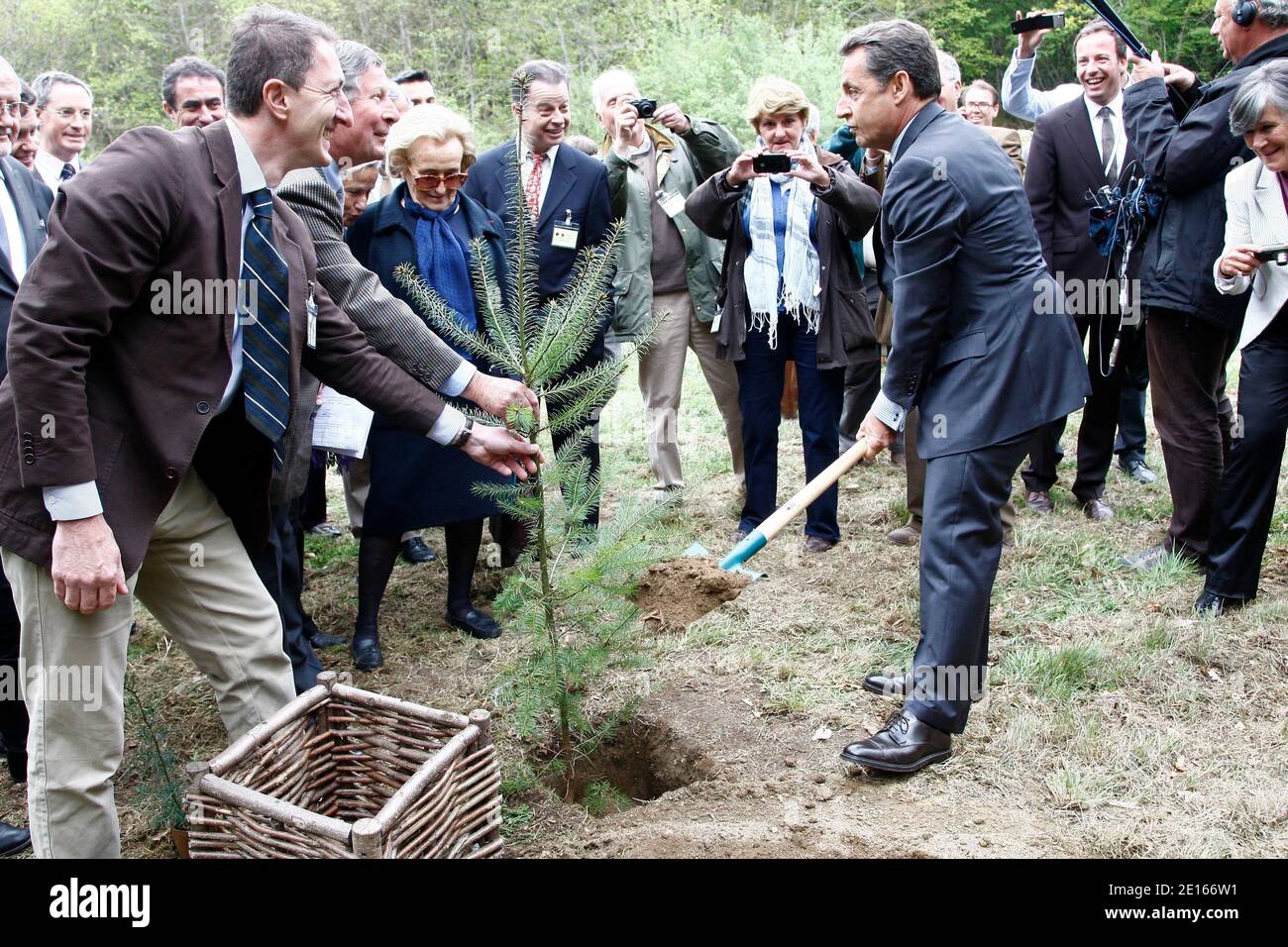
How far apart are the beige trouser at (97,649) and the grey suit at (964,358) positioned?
2070mm

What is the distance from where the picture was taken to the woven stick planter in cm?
238

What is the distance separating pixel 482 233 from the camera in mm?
4480

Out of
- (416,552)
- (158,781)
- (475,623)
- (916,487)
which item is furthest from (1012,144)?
(158,781)

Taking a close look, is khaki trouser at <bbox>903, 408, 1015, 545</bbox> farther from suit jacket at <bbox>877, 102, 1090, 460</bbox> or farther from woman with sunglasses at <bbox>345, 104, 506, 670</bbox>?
woman with sunglasses at <bbox>345, 104, 506, 670</bbox>

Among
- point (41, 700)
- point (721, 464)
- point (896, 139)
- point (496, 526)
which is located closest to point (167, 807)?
point (41, 700)

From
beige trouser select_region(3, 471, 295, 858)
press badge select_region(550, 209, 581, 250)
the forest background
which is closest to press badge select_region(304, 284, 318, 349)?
beige trouser select_region(3, 471, 295, 858)

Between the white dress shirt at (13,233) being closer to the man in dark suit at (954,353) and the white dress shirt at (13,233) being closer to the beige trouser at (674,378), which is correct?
the man in dark suit at (954,353)

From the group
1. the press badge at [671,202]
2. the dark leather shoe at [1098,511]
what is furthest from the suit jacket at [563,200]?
the dark leather shoe at [1098,511]

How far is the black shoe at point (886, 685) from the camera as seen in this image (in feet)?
12.8

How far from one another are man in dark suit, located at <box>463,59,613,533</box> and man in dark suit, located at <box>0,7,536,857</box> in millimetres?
2408

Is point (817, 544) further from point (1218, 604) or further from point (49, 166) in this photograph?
point (49, 166)

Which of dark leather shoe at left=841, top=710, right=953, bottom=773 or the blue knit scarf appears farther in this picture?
the blue knit scarf

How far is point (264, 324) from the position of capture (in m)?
2.74

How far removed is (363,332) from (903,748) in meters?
2.19
